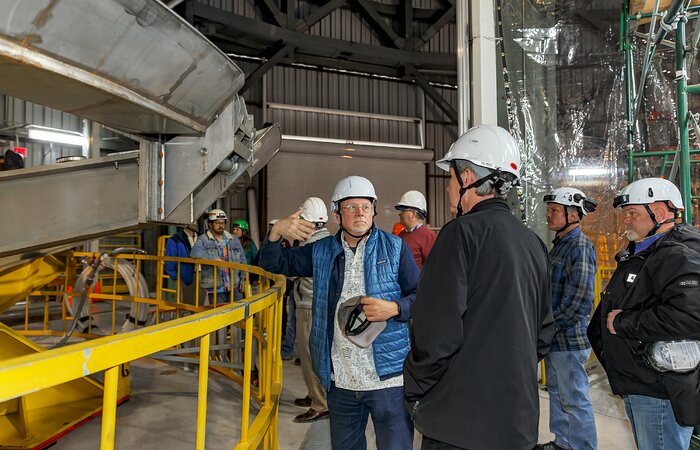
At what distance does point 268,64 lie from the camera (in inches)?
523

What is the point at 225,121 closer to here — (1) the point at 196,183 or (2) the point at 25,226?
(1) the point at 196,183

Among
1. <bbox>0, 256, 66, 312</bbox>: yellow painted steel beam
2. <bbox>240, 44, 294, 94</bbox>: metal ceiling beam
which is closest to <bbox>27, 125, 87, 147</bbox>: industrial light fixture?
<bbox>240, 44, 294, 94</bbox>: metal ceiling beam

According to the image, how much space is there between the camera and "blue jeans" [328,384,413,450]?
2.51 metres

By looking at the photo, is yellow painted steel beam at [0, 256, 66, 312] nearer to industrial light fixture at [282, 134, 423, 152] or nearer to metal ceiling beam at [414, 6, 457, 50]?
industrial light fixture at [282, 134, 423, 152]

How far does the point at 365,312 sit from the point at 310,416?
2.40m

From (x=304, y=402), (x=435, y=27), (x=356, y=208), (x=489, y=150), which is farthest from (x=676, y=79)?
(x=435, y=27)

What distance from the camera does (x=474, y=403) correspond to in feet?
5.50

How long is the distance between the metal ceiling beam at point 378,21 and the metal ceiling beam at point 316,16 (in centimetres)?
85

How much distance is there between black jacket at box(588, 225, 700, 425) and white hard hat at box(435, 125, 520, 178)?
3.50ft

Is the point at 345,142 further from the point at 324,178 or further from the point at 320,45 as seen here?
the point at 320,45

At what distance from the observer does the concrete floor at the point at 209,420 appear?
3.83m

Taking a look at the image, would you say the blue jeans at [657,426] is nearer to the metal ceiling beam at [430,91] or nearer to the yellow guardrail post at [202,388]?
the yellow guardrail post at [202,388]

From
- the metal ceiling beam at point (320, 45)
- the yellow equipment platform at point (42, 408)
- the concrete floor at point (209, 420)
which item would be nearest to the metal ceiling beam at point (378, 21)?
the metal ceiling beam at point (320, 45)

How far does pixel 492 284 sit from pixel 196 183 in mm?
1693
